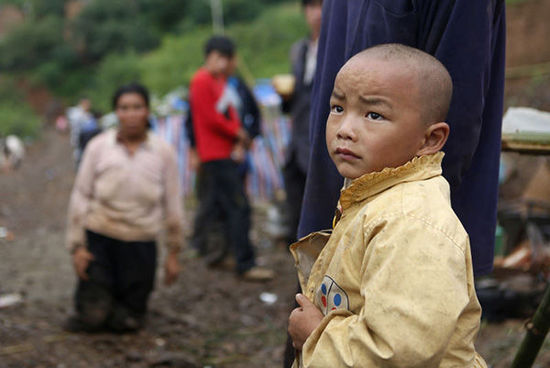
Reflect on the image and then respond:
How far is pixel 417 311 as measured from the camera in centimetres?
115

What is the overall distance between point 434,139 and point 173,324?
Answer: 10.9ft

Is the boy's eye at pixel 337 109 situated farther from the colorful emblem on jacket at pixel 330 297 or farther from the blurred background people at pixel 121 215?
the blurred background people at pixel 121 215

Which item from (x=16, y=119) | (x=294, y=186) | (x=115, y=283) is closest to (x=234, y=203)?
(x=294, y=186)

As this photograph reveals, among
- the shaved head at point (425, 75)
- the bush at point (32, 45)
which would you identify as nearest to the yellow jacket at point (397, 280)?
the shaved head at point (425, 75)

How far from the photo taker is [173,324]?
4.34m

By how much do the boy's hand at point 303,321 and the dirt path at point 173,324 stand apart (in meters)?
2.11

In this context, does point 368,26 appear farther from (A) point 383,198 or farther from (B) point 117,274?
(B) point 117,274

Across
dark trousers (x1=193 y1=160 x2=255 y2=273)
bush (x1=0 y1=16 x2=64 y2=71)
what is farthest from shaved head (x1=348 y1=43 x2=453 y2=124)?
bush (x1=0 y1=16 x2=64 y2=71)

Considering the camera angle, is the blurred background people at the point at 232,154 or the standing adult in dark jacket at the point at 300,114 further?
the blurred background people at the point at 232,154

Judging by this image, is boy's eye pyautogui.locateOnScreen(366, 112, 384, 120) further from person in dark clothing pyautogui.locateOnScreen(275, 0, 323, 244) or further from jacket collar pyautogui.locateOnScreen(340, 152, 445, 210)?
person in dark clothing pyautogui.locateOnScreen(275, 0, 323, 244)

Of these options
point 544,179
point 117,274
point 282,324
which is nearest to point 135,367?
point 117,274

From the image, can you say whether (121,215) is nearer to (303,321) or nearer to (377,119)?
(303,321)

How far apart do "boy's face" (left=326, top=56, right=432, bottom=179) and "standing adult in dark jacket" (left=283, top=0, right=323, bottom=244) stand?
10.7 feet

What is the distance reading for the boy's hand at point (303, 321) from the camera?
1417mm
